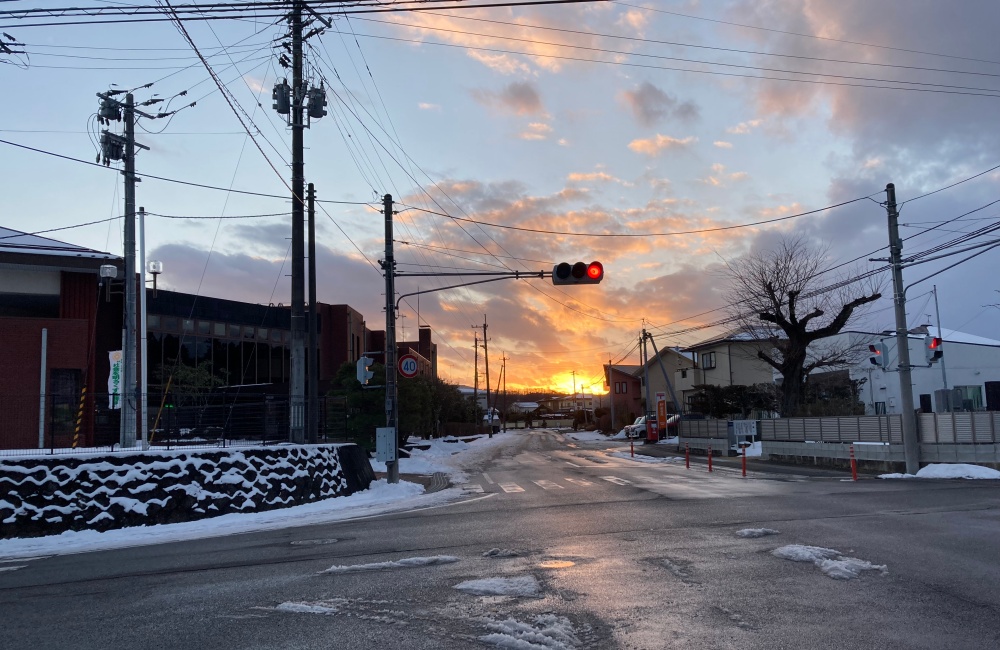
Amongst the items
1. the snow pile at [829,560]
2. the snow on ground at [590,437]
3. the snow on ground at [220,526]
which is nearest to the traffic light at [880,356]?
the snow on ground at [220,526]

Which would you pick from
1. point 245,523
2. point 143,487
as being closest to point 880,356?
point 245,523

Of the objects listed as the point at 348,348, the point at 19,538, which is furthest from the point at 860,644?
the point at 348,348

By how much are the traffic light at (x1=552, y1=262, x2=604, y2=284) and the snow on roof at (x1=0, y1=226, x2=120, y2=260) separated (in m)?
18.3

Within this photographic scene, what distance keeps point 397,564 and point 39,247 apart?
2474cm

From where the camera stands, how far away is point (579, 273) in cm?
1906

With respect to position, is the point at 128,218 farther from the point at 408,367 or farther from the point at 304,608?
the point at 304,608

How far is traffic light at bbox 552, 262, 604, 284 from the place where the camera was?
19.0 meters

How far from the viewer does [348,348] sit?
5925 cm

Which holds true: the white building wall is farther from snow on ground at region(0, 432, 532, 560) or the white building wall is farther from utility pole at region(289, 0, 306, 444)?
utility pole at region(289, 0, 306, 444)

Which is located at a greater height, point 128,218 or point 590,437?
point 128,218

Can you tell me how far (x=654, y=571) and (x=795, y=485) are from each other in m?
13.3

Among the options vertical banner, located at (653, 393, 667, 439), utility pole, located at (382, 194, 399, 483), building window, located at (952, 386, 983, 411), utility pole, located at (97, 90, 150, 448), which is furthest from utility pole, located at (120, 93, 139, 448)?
building window, located at (952, 386, 983, 411)

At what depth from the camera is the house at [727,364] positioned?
6425 cm

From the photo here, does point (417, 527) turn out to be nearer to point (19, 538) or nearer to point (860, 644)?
point (19, 538)
